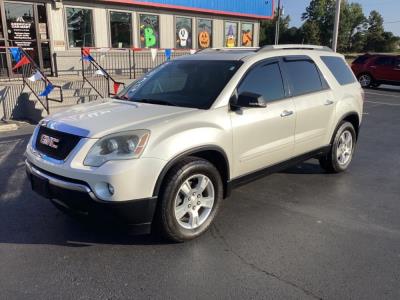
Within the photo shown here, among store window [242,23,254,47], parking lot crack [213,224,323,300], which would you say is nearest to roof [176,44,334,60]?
parking lot crack [213,224,323,300]

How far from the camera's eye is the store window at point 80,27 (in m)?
13.7

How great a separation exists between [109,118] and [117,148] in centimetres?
47

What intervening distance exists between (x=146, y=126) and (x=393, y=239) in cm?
257

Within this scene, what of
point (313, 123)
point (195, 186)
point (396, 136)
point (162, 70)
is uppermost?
point (162, 70)

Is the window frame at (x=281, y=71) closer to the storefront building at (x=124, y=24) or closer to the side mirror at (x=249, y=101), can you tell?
the side mirror at (x=249, y=101)

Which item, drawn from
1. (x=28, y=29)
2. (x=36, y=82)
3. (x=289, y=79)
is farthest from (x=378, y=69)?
(x=289, y=79)

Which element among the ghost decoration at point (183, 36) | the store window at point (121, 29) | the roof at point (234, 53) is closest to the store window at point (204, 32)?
the ghost decoration at point (183, 36)

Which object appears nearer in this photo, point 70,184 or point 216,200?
point 70,184

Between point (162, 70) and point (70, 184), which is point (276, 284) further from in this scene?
point (162, 70)

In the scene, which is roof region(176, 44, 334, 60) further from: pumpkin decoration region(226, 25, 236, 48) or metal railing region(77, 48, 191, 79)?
pumpkin decoration region(226, 25, 236, 48)

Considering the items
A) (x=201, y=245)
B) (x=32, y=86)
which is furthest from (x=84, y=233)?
(x=32, y=86)

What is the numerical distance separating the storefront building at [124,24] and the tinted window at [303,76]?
10421 mm

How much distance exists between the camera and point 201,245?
3713mm

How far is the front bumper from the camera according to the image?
3225mm
